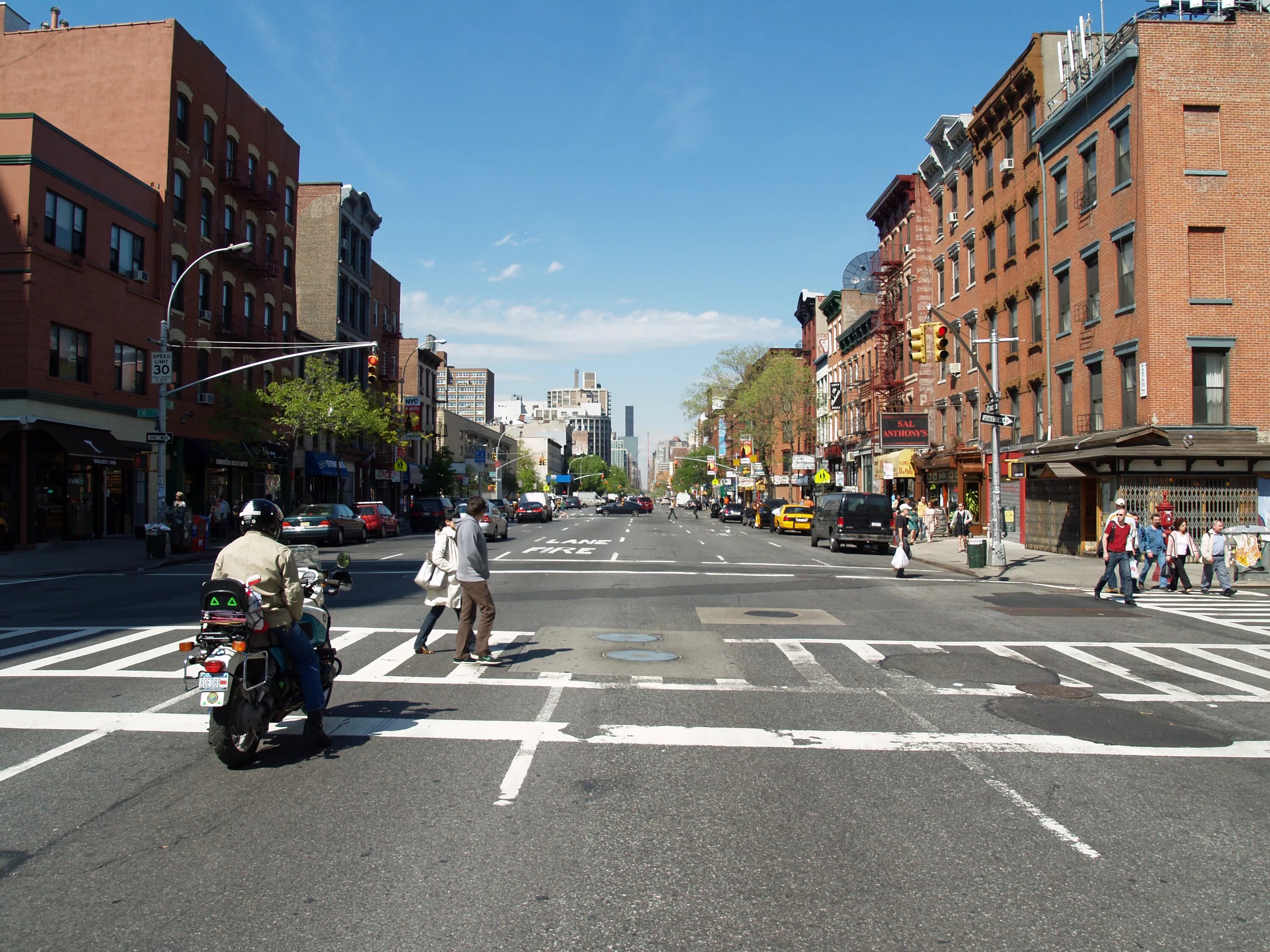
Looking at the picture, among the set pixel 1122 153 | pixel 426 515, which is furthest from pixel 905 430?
pixel 426 515

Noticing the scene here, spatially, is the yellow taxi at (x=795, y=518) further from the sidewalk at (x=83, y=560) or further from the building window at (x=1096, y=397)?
the sidewalk at (x=83, y=560)

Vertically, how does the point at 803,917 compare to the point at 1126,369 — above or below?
below

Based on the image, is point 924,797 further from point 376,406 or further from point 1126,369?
point 376,406

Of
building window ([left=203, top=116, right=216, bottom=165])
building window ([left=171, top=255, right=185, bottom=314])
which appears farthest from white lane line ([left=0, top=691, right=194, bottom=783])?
building window ([left=203, top=116, right=216, bottom=165])

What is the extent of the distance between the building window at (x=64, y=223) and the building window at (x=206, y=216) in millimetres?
8141

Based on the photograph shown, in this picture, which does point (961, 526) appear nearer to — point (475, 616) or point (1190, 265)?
point (1190, 265)

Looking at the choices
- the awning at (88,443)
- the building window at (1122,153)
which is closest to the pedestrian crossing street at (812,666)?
the awning at (88,443)

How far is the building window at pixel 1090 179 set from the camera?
2914cm

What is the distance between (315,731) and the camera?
6.70 meters

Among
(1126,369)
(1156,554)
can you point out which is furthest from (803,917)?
(1126,369)

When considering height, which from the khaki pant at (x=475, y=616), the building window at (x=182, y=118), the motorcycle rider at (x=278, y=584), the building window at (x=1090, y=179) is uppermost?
the building window at (x=182, y=118)

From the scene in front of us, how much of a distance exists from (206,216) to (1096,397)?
35440 mm

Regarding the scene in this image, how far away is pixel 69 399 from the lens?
30.0 meters

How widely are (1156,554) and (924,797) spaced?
1791 centimetres
